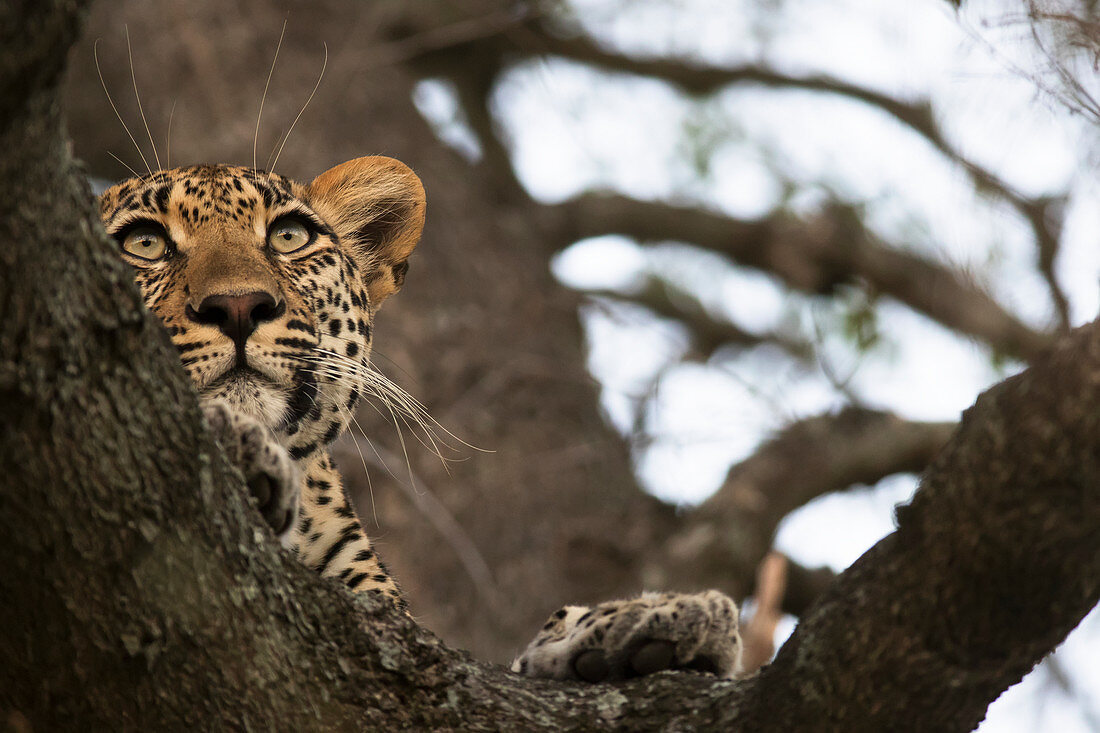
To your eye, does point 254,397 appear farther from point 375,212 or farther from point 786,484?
point 786,484

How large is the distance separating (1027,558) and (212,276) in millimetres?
3006

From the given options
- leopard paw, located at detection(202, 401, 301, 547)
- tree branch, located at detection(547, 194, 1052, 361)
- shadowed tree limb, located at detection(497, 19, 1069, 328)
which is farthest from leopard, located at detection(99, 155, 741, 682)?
shadowed tree limb, located at detection(497, 19, 1069, 328)

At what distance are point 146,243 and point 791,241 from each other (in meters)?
4.98

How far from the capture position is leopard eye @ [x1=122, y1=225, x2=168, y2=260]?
4883mm

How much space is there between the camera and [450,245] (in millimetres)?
8672

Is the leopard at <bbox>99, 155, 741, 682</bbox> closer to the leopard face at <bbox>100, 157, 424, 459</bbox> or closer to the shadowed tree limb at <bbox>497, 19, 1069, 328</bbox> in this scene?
the leopard face at <bbox>100, 157, 424, 459</bbox>

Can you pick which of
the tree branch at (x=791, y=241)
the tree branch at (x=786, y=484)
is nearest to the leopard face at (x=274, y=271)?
the tree branch at (x=786, y=484)

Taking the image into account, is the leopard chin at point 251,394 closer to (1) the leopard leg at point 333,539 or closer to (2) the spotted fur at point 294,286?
(2) the spotted fur at point 294,286

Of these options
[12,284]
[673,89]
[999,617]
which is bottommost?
[999,617]

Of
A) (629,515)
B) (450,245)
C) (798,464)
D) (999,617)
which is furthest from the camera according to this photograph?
(450,245)

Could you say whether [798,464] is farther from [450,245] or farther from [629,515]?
[450,245]

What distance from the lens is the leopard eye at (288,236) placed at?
5.23 metres

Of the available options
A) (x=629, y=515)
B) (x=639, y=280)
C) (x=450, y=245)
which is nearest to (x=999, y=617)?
(x=629, y=515)

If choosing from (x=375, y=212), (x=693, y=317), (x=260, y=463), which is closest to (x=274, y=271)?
(x=375, y=212)
